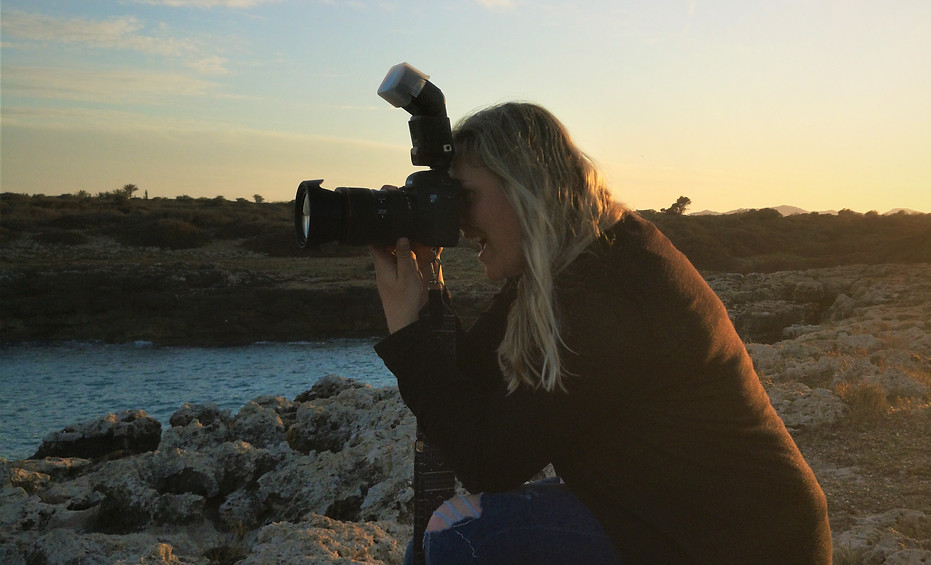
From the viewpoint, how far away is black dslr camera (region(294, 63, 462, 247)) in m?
1.79

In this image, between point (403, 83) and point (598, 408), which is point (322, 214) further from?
point (598, 408)

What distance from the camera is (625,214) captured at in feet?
5.61

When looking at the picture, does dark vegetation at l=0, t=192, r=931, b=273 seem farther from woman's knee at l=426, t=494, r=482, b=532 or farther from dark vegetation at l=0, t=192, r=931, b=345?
woman's knee at l=426, t=494, r=482, b=532

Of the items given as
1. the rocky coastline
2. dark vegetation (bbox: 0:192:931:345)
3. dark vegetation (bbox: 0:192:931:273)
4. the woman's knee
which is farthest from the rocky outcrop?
dark vegetation (bbox: 0:192:931:273)

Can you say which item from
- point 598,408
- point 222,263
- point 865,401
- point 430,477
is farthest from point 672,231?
point 598,408

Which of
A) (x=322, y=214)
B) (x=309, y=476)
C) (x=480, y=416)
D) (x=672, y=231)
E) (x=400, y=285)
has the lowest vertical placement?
(x=309, y=476)

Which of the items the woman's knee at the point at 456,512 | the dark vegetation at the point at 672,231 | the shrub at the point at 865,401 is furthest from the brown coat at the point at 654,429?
the dark vegetation at the point at 672,231

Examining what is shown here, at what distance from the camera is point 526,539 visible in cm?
163

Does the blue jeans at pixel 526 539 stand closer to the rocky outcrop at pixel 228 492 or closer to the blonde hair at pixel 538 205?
the blonde hair at pixel 538 205

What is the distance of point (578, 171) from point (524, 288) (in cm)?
27

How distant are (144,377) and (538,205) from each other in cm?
805

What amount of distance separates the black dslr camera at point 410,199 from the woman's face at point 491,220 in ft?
0.10

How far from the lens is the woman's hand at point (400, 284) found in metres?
1.81

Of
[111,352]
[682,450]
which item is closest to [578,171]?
[682,450]
